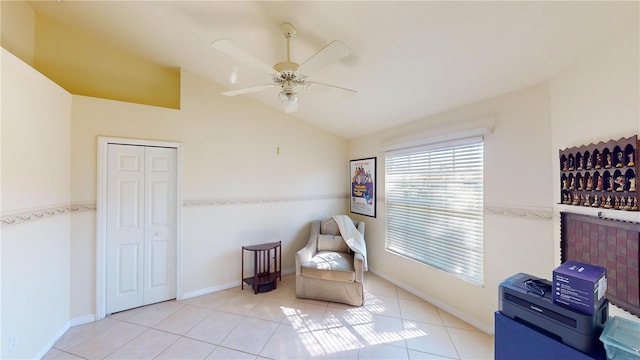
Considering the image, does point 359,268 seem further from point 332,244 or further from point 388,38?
point 388,38

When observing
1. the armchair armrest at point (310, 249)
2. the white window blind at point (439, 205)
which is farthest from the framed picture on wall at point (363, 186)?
the armchair armrest at point (310, 249)

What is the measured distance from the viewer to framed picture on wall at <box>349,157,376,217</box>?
3982 mm

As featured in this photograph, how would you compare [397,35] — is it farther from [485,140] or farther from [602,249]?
[602,249]

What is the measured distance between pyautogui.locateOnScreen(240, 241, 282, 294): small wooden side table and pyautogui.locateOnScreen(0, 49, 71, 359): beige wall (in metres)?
1.88

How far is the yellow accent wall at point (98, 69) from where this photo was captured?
2.65m

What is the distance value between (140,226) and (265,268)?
69.1 inches

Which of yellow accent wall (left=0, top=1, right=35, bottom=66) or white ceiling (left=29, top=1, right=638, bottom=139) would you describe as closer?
white ceiling (left=29, top=1, right=638, bottom=139)

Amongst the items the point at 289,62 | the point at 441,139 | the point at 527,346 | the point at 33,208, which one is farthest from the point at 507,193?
the point at 33,208

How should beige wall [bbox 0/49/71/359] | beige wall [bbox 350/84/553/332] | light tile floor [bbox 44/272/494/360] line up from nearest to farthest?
beige wall [bbox 0/49/71/359] → beige wall [bbox 350/84/553/332] → light tile floor [bbox 44/272/494/360]

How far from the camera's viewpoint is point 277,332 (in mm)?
2463

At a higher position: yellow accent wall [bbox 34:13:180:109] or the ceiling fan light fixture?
yellow accent wall [bbox 34:13:180:109]

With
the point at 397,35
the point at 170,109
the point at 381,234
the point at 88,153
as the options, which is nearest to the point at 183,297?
the point at 88,153

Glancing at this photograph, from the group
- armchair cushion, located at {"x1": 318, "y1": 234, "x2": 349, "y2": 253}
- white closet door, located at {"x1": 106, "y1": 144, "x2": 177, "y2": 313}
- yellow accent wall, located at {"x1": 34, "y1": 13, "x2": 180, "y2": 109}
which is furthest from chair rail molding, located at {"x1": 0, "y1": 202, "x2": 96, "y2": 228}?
armchair cushion, located at {"x1": 318, "y1": 234, "x2": 349, "y2": 253}

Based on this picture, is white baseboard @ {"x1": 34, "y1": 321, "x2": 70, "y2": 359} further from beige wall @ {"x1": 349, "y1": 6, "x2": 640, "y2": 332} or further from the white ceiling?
beige wall @ {"x1": 349, "y1": 6, "x2": 640, "y2": 332}
